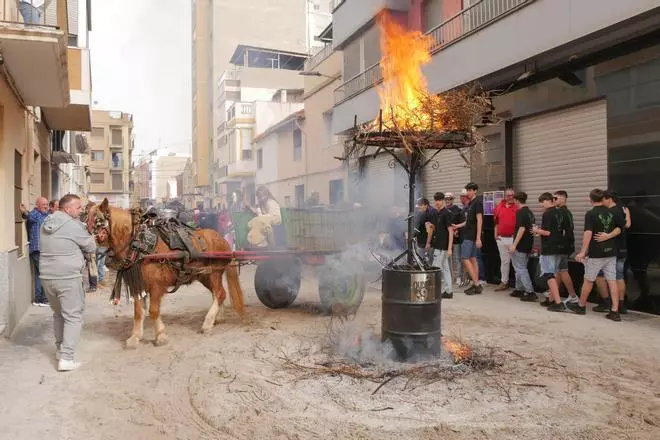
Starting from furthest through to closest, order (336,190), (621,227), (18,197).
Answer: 1. (336,190)
2. (18,197)
3. (621,227)

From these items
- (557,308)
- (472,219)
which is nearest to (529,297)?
(557,308)

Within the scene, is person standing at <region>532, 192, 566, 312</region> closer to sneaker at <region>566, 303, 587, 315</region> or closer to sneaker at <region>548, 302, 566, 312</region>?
sneaker at <region>548, 302, 566, 312</region>

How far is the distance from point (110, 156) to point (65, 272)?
66.3 meters

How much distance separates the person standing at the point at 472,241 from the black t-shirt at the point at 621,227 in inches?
120

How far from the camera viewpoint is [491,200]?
1206 cm

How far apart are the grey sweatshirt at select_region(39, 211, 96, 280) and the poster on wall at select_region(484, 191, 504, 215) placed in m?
8.88

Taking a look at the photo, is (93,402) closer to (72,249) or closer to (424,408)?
(72,249)

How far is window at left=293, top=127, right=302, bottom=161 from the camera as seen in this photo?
92.1ft

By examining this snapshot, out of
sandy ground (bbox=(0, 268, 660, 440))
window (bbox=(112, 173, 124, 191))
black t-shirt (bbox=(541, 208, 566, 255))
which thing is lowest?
sandy ground (bbox=(0, 268, 660, 440))

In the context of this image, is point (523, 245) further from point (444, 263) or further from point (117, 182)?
point (117, 182)

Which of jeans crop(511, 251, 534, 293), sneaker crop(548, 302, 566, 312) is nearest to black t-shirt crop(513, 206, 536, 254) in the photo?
jeans crop(511, 251, 534, 293)

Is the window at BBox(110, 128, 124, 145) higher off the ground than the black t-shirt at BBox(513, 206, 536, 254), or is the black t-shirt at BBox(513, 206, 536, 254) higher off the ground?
the window at BBox(110, 128, 124, 145)

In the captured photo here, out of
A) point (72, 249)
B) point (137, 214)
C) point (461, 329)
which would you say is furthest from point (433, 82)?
point (72, 249)

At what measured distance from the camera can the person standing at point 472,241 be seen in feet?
35.1
